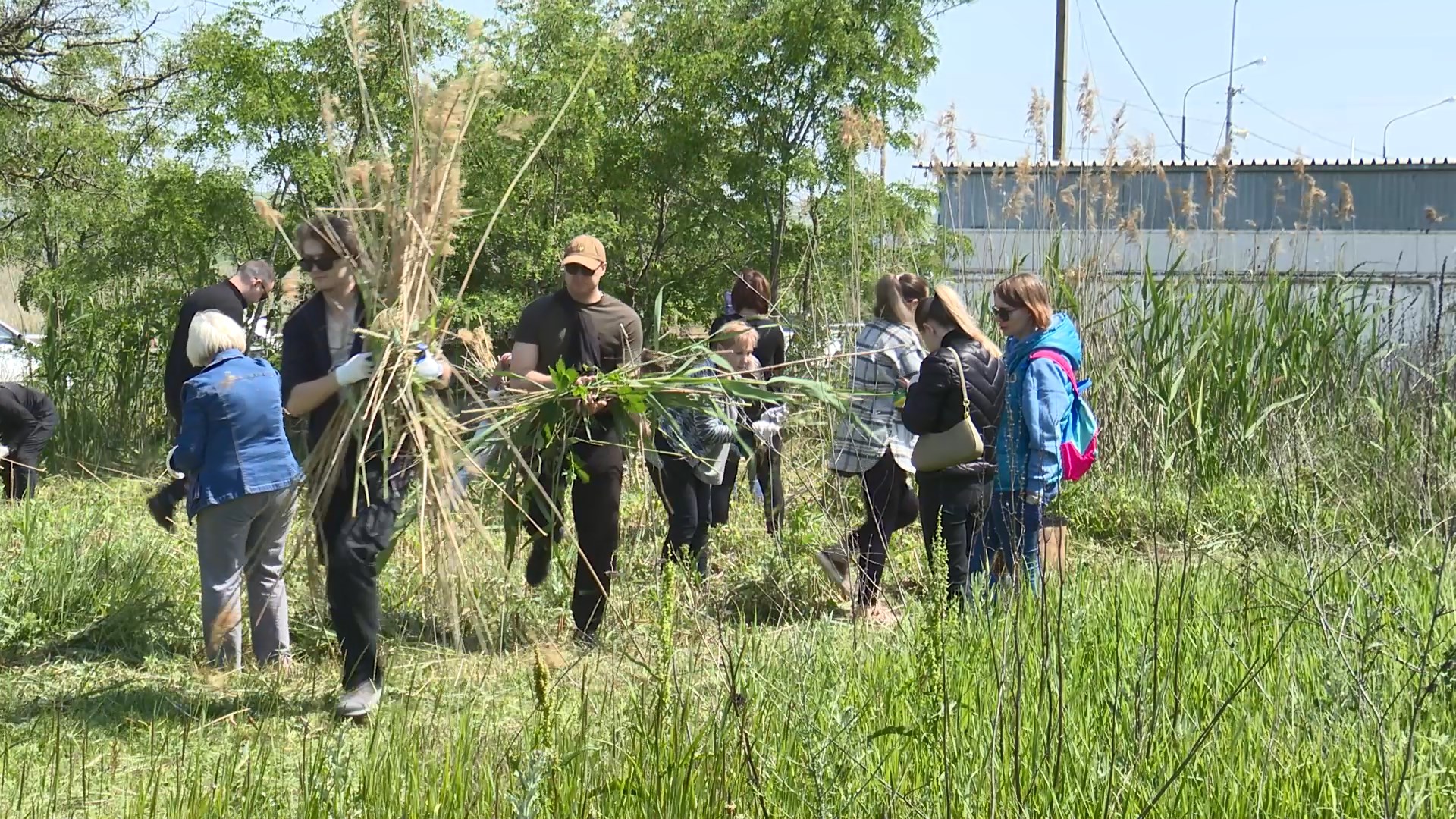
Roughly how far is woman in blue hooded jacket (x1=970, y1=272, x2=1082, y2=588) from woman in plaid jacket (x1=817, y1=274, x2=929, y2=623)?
0.58m

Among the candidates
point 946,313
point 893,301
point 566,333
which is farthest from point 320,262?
point 893,301

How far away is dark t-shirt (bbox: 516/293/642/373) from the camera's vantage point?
16.8ft

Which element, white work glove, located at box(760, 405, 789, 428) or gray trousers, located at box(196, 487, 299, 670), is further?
white work glove, located at box(760, 405, 789, 428)

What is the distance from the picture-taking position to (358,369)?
3959 mm

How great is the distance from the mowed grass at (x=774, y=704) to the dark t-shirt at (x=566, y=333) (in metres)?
0.86

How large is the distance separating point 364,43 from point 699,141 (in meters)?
8.04

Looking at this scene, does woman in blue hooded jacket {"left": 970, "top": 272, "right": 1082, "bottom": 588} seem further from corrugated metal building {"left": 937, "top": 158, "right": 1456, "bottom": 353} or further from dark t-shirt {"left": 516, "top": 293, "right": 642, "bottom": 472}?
corrugated metal building {"left": 937, "top": 158, "right": 1456, "bottom": 353}

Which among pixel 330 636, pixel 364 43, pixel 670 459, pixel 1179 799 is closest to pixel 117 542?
pixel 330 636

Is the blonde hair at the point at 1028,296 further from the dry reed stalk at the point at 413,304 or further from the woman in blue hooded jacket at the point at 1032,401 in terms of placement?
the dry reed stalk at the point at 413,304

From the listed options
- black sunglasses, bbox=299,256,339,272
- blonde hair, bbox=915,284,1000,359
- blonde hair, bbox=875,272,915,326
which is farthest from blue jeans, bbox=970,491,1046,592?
black sunglasses, bbox=299,256,339,272

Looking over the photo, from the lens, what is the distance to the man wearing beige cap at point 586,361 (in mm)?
5031

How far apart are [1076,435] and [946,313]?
28.7 inches

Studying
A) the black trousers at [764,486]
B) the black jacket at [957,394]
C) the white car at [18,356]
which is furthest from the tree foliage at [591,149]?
the black jacket at [957,394]

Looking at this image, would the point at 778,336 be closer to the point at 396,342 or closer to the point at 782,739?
the point at 396,342
